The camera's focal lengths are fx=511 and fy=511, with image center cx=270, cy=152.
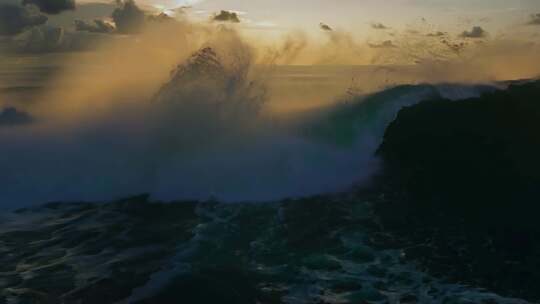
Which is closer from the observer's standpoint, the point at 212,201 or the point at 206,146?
the point at 212,201

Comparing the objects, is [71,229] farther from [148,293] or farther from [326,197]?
[326,197]

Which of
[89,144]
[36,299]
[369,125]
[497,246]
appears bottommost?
[36,299]

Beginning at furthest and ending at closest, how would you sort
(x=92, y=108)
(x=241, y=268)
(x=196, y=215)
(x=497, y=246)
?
(x=92, y=108), (x=196, y=215), (x=497, y=246), (x=241, y=268)

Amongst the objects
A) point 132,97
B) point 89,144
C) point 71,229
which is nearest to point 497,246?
point 71,229

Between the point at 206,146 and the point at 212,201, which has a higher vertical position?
the point at 206,146

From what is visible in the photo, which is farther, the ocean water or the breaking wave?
the breaking wave

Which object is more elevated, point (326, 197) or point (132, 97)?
point (132, 97)

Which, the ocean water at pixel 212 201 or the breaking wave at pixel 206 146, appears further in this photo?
the breaking wave at pixel 206 146

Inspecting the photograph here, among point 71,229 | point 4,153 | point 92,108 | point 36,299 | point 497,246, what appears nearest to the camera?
point 36,299
